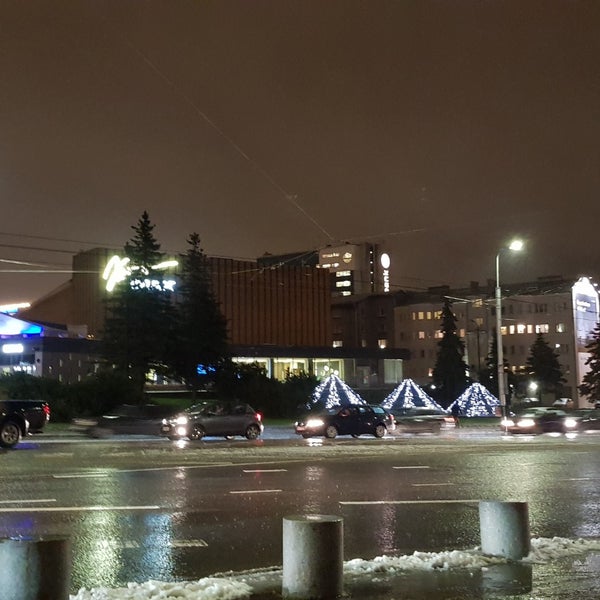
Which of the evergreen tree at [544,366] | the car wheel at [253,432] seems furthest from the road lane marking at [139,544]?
the evergreen tree at [544,366]

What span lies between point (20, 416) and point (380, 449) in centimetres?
1051

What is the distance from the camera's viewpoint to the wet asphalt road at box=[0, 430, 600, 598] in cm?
910

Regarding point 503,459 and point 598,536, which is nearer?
point 598,536

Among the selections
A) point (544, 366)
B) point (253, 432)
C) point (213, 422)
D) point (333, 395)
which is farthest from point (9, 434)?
point (544, 366)

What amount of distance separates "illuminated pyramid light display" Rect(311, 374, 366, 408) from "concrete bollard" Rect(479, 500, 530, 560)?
Result: 4081 centimetres

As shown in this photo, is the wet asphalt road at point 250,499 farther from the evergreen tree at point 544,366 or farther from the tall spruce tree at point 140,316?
the evergreen tree at point 544,366

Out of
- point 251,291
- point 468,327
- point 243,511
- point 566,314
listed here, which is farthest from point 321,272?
point 243,511

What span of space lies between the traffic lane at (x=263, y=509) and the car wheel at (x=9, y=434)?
292 inches

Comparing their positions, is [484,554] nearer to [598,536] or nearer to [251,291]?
[598,536]

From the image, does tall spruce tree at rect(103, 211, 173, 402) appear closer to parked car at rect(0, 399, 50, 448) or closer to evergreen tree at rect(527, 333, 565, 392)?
parked car at rect(0, 399, 50, 448)

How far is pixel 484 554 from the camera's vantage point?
8.10 metres

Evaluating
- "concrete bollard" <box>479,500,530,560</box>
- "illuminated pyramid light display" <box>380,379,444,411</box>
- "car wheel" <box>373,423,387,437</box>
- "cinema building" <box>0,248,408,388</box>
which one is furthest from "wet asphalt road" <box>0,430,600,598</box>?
"cinema building" <box>0,248,408,388</box>

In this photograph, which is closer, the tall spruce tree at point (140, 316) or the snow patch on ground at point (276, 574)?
the snow patch on ground at point (276, 574)

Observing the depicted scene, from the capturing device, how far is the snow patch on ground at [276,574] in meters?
6.39
